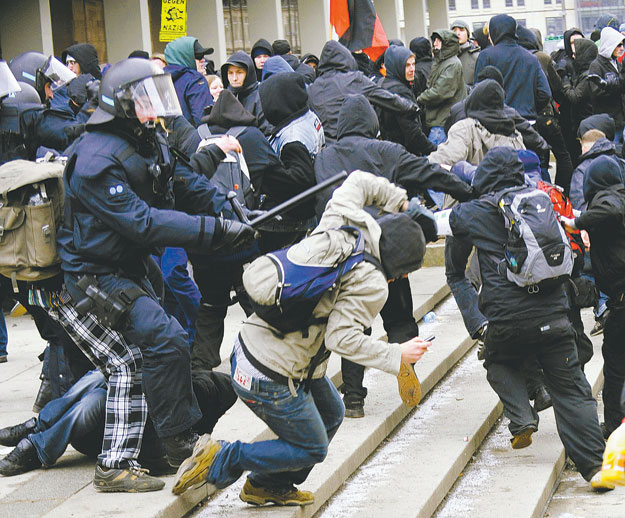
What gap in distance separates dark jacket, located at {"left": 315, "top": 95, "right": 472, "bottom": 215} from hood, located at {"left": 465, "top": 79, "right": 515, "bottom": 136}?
125 centimetres

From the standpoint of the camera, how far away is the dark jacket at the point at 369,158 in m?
6.81

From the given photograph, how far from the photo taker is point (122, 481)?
5.11 m

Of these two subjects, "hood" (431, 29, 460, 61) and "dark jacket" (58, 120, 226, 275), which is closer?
"dark jacket" (58, 120, 226, 275)

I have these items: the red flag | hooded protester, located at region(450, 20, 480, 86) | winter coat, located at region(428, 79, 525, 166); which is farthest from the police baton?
hooded protester, located at region(450, 20, 480, 86)

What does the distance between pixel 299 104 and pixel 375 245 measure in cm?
277

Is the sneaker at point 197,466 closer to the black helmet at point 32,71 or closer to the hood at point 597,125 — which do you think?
the black helmet at point 32,71

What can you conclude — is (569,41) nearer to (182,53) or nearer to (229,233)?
(182,53)

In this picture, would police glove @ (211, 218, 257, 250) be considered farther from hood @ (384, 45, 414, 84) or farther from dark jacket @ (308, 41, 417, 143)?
hood @ (384, 45, 414, 84)

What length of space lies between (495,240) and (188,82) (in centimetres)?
370

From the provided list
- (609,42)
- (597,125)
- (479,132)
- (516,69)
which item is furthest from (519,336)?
(609,42)

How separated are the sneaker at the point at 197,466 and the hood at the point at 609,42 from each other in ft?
28.4

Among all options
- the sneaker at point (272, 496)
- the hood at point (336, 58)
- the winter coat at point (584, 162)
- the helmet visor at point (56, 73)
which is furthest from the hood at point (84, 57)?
the sneaker at point (272, 496)

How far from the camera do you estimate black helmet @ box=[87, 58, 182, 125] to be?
5039mm

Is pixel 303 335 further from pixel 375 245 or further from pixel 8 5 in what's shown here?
pixel 8 5
